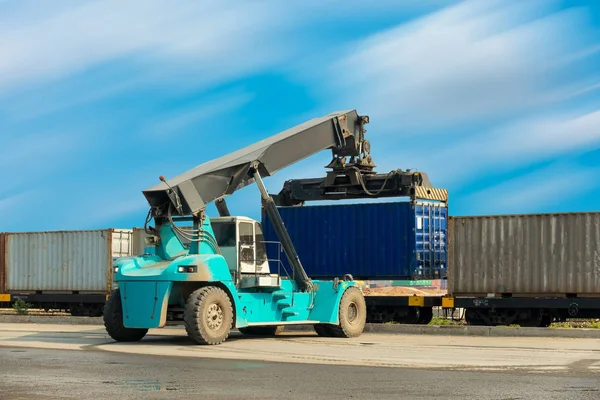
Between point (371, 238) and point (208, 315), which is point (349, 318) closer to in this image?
point (208, 315)

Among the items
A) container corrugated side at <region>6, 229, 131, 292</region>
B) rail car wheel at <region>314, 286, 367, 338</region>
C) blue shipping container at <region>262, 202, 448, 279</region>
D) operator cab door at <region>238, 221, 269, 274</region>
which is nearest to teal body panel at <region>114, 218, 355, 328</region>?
operator cab door at <region>238, 221, 269, 274</region>

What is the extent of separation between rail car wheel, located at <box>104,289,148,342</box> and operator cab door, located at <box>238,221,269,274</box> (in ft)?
8.14

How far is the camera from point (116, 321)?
18109mm

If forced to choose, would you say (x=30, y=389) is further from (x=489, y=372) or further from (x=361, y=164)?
(x=361, y=164)

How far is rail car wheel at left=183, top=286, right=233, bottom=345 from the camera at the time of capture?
1683 cm

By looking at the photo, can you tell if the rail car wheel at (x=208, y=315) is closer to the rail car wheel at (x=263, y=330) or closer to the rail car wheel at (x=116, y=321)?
the rail car wheel at (x=116, y=321)

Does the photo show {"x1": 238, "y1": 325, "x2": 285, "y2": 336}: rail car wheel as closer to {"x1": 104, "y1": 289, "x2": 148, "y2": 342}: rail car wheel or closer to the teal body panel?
the teal body panel

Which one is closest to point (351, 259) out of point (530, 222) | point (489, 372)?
point (530, 222)

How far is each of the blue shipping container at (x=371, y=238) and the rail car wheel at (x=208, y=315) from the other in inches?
260

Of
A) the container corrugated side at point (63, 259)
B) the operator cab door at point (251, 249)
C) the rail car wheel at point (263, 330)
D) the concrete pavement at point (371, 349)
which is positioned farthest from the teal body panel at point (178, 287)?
the container corrugated side at point (63, 259)

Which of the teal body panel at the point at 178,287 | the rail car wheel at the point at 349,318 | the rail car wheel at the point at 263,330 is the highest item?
the teal body panel at the point at 178,287

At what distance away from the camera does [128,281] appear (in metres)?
17.6

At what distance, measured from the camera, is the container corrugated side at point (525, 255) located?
23047 mm

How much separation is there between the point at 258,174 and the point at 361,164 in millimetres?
5572
